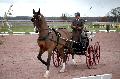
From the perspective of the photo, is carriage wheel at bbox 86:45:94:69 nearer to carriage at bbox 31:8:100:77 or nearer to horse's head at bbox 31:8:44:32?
carriage at bbox 31:8:100:77

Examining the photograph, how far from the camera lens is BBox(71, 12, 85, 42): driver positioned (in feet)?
49.6

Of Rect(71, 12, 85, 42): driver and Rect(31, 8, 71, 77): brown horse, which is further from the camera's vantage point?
Rect(71, 12, 85, 42): driver

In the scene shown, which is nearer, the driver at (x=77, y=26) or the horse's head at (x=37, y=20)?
the horse's head at (x=37, y=20)

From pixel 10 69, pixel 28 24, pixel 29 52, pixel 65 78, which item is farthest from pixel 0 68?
pixel 28 24

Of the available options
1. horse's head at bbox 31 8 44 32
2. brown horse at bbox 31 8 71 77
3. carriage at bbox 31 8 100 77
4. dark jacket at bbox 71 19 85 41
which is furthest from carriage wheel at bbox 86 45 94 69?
horse's head at bbox 31 8 44 32

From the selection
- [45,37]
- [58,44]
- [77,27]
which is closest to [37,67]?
[58,44]

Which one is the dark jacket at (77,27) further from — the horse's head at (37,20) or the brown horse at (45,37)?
the horse's head at (37,20)

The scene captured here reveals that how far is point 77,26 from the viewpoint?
49.6ft

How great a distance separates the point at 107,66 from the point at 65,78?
11.8 feet

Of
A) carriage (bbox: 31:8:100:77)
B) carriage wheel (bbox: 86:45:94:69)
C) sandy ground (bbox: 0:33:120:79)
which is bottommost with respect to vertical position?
sandy ground (bbox: 0:33:120:79)

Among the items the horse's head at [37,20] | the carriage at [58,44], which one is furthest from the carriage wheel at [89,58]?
the horse's head at [37,20]

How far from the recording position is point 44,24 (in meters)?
13.6

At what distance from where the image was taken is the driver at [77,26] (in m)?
15.1

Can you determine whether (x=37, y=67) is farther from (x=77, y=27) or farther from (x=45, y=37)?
(x=45, y=37)
